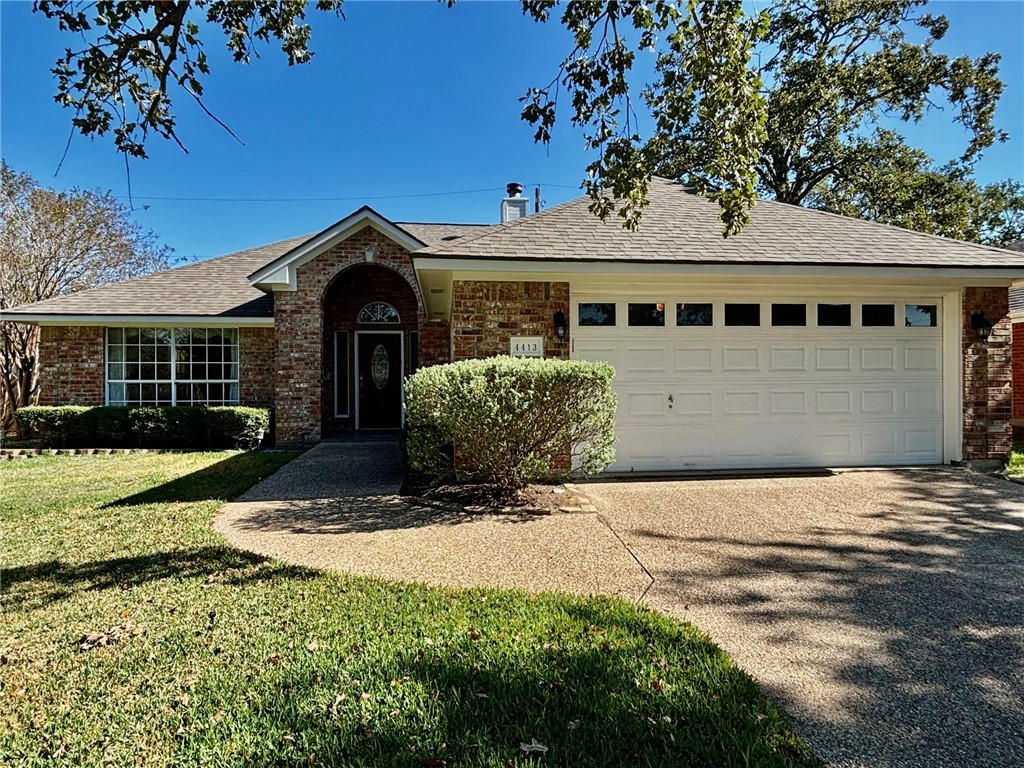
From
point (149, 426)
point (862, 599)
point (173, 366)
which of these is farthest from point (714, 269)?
point (173, 366)

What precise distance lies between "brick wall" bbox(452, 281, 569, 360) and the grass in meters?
3.99

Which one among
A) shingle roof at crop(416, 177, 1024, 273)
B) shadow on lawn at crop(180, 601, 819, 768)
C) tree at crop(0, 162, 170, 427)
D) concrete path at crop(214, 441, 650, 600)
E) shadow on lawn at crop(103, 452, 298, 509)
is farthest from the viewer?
tree at crop(0, 162, 170, 427)

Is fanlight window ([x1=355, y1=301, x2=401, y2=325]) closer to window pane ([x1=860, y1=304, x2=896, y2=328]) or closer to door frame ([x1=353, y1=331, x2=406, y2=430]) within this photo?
door frame ([x1=353, y1=331, x2=406, y2=430])

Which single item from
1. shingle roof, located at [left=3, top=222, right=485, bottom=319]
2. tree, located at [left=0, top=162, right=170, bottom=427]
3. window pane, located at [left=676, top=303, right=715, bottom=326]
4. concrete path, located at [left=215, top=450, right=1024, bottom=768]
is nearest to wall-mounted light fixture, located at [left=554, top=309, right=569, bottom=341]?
window pane, located at [left=676, top=303, right=715, bottom=326]

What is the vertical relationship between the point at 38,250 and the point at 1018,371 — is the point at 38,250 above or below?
above

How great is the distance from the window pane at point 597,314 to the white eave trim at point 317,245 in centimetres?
584

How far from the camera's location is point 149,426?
1172cm

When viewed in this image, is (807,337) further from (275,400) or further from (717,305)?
(275,400)

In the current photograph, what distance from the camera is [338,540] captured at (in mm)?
5070

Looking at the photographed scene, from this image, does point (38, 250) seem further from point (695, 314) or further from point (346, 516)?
point (695, 314)

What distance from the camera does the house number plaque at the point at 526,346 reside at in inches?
291

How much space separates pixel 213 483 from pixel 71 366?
329 inches

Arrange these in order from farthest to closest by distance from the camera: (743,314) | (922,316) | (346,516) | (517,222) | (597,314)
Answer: (517,222)
(922,316)
(743,314)
(597,314)
(346,516)

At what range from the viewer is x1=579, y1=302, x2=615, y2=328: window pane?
25.2ft
